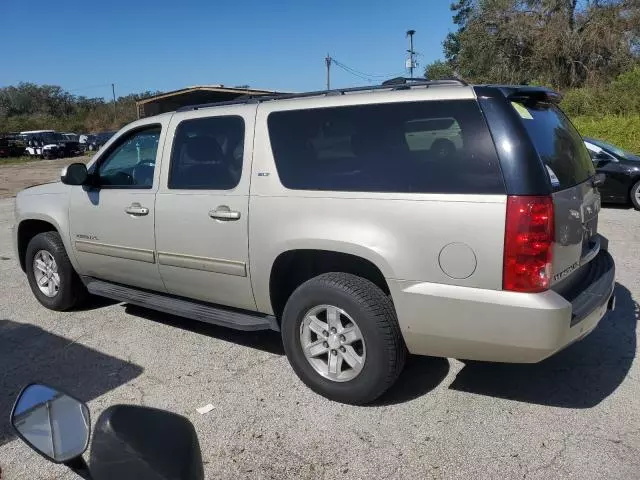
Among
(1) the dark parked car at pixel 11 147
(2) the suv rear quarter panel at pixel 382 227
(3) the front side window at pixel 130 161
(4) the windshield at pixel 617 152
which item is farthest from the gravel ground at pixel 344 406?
(1) the dark parked car at pixel 11 147

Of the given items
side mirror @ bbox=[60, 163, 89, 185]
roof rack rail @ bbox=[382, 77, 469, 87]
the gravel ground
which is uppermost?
roof rack rail @ bbox=[382, 77, 469, 87]

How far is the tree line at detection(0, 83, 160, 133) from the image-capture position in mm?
58066

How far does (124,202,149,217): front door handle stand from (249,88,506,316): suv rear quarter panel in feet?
3.54

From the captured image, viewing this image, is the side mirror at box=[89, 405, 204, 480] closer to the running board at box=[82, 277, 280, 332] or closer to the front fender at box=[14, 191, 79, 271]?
the running board at box=[82, 277, 280, 332]

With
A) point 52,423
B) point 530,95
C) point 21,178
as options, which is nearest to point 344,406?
point 530,95

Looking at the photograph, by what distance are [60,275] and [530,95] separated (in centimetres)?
432

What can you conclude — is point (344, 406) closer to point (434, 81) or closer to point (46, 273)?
point (434, 81)

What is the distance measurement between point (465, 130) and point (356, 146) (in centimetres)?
69

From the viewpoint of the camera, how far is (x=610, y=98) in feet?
64.0

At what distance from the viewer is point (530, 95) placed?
10.9 ft

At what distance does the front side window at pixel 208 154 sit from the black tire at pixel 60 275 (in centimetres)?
168

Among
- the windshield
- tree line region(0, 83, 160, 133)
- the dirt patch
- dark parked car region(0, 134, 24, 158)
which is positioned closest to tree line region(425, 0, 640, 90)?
the windshield

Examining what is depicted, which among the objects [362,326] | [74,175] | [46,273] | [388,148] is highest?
[388,148]

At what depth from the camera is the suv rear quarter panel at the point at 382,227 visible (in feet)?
9.64
